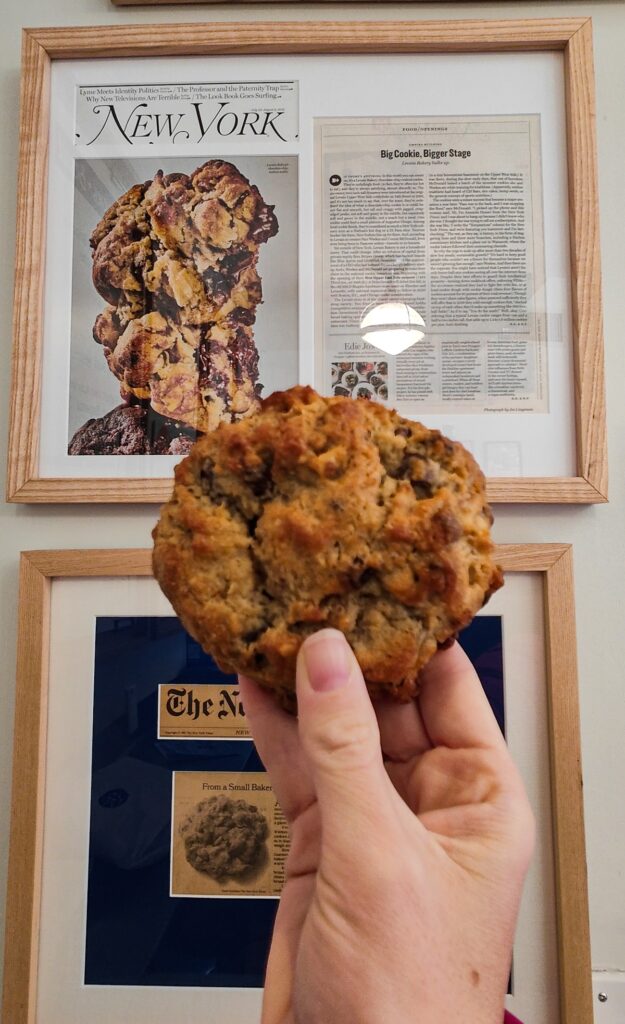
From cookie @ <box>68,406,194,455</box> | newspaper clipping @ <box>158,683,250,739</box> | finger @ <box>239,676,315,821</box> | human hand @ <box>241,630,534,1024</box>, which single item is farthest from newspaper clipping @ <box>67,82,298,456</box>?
human hand @ <box>241,630,534,1024</box>

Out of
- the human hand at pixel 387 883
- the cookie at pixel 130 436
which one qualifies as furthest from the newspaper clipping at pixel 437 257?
the human hand at pixel 387 883

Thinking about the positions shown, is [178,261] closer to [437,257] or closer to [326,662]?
[437,257]

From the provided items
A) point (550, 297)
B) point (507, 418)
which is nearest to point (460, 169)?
point (550, 297)

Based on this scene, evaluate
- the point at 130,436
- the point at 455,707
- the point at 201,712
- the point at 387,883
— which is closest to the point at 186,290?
the point at 130,436

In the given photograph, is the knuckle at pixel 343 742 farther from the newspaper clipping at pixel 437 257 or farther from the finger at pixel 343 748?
the newspaper clipping at pixel 437 257

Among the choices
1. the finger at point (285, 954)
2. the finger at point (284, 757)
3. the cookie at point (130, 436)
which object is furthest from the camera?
the cookie at point (130, 436)
